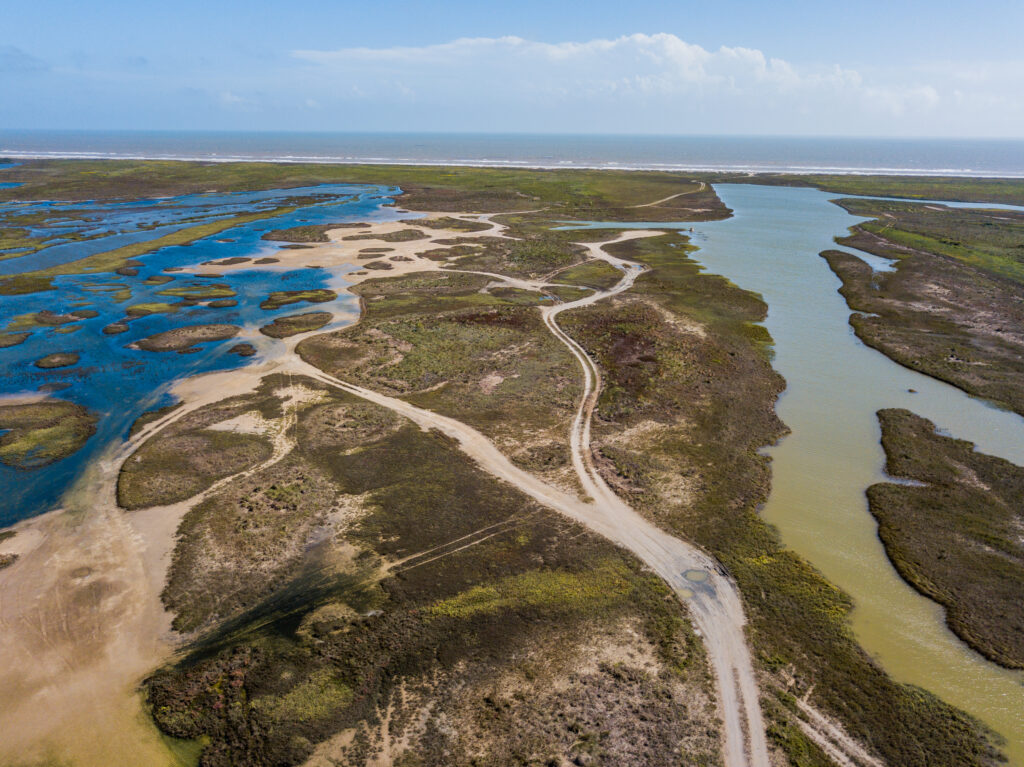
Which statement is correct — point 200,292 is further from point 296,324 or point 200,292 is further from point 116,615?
point 116,615

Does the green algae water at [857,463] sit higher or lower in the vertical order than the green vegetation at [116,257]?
lower

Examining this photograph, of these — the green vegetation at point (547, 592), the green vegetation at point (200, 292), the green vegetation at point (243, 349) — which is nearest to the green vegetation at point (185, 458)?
A: the green vegetation at point (243, 349)

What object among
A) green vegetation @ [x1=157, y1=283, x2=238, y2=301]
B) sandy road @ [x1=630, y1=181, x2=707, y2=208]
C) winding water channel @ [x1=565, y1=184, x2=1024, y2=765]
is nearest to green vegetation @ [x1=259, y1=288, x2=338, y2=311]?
green vegetation @ [x1=157, y1=283, x2=238, y2=301]

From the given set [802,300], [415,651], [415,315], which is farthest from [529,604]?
[802,300]

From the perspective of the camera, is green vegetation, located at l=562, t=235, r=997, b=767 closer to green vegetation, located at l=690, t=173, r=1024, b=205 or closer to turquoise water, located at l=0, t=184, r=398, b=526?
turquoise water, located at l=0, t=184, r=398, b=526

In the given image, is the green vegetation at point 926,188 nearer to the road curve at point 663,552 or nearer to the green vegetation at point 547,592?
the road curve at point 663,552

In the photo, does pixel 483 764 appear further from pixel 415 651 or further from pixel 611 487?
pixel 611 487

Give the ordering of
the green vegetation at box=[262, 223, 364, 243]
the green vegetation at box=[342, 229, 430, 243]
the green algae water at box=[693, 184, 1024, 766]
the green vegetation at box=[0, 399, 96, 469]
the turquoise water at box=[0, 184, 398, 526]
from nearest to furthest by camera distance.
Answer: the green algae water at box=[693, 184, 1024, 766]
the green vegetation at box=[0, 399, 96, 469]
the turquoise water at box=[0, 184, 398, 526]
the green vegetation at box=[262, 223, 364, 243]
the green vegetation at box=[342, 229, 430, 243]
